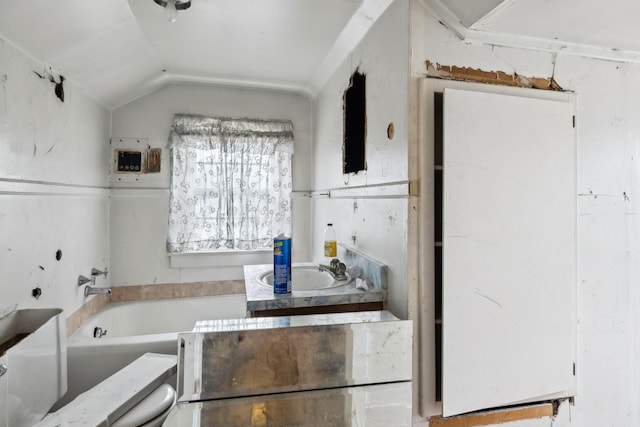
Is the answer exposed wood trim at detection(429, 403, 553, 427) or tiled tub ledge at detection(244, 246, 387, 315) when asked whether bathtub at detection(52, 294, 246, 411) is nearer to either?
tiled tub ledge at detection(244, 246, 387, 315)

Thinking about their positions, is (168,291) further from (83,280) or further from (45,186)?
(45,186)

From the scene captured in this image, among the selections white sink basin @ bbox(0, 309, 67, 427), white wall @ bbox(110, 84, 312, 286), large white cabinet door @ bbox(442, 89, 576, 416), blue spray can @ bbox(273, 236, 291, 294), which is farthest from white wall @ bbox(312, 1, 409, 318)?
white sink basin @ bbox(0, 309, 67, 427)

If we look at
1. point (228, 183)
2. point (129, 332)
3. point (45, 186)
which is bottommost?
point (129, 332)

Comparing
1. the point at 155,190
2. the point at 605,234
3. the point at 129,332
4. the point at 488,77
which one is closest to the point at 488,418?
the point at 605,234

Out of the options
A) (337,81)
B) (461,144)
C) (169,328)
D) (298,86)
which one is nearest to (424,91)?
(461,144)

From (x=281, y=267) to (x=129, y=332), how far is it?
1.79 m

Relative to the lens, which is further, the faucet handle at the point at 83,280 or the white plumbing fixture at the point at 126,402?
the faucet handle at the point at 83,280

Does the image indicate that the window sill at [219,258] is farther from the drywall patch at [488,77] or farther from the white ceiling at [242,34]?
the drywall patch at [488,77]

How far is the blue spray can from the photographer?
148 centimetres

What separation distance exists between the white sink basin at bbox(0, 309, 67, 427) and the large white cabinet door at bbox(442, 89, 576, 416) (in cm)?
150

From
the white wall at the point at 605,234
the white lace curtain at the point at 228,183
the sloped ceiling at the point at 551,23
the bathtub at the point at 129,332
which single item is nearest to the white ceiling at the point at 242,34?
the sloped ceiling at the point at 551,23

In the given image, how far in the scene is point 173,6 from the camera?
1591 millimetres

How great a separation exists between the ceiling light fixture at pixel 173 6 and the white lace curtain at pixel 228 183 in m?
1.13

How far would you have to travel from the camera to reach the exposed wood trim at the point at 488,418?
136cm
